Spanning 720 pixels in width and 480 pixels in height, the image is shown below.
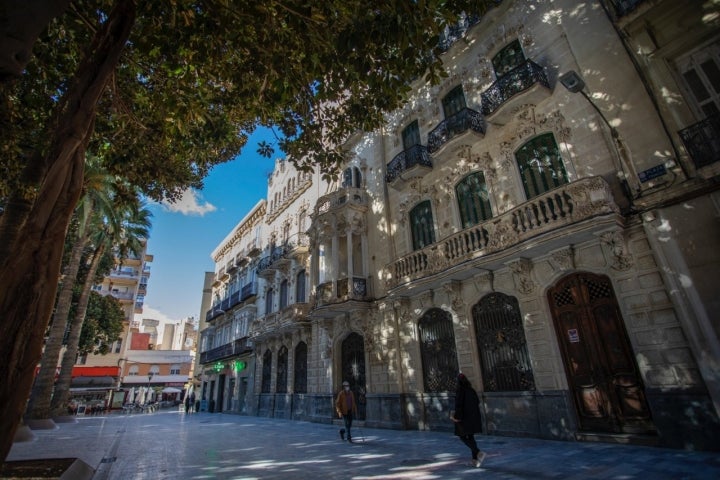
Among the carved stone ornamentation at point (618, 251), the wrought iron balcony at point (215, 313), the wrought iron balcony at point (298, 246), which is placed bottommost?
the carved stone ornamentation at point (618, 251)

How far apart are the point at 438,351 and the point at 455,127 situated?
311 inches

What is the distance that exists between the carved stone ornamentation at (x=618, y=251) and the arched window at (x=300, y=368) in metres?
14.9

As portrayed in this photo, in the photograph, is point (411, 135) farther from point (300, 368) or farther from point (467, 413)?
point (300, 368)

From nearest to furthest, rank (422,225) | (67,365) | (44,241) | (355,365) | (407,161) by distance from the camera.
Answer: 1. (44,241)
2. (422,225)
3. (407,161)
4. (355,365)
5. (67,365)

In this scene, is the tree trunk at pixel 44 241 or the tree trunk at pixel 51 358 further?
the tree trunk at pixel 51 358

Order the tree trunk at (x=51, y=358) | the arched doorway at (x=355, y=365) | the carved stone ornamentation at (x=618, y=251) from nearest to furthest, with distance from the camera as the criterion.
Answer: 1. the carved stone ornamentation at (x=618, y=251)
2. the arched doorway at (x=355, y=365)
3. the tree trunk at (x=51, y=358)

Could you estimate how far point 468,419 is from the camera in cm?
654

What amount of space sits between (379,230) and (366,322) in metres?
4.06

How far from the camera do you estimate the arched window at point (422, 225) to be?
13.8 metres

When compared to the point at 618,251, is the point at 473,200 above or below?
above

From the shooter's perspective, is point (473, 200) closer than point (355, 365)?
Yes

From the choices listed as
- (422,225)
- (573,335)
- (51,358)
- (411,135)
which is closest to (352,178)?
(411,135)

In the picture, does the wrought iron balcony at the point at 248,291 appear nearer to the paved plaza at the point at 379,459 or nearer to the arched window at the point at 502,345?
the paved plaza at the point at 379,459

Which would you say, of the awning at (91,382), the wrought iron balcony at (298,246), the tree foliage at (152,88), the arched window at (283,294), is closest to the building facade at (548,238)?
the wrought iron balcony at (298,246)
